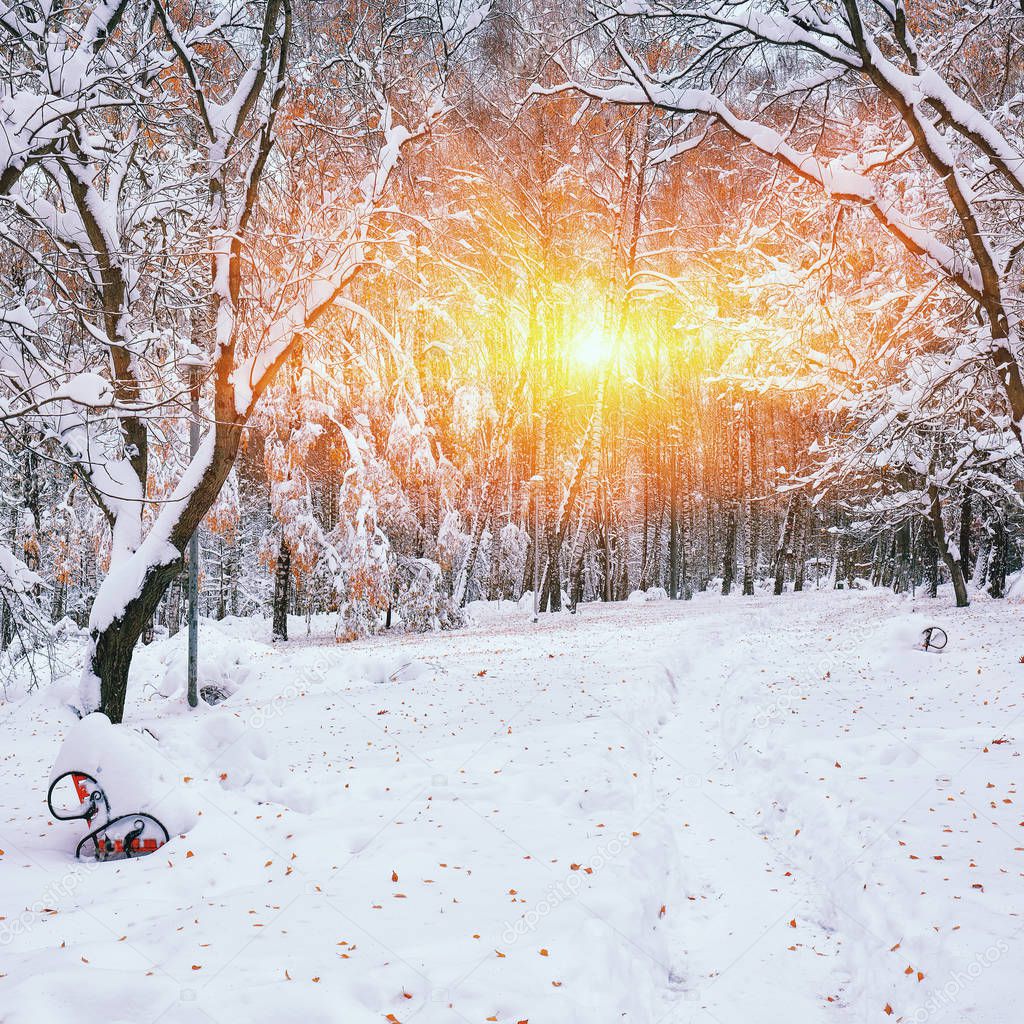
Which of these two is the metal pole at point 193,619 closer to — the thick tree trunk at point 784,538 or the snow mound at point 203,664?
the snow mound at point 203,664

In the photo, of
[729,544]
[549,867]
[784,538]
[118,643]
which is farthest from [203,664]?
[729,544]

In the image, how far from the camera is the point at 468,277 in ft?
60.5

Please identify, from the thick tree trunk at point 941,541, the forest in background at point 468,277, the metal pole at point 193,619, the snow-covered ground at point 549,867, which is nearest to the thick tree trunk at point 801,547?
the forest in background at point 468,277

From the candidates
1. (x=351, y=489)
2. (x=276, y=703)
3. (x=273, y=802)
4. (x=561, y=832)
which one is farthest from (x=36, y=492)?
(x=561, y=832)

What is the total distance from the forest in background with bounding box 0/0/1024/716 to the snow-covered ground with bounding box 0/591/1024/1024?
268 centimetres

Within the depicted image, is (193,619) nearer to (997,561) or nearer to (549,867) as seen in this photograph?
(549,867)

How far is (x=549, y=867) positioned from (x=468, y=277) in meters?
16.3

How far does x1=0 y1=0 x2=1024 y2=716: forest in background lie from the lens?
264 inches

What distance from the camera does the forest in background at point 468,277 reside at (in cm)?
671

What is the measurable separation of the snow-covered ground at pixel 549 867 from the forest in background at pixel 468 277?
2676mm

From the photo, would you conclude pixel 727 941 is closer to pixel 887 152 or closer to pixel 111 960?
pixel 111 960

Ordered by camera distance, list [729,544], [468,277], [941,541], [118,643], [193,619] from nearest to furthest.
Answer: [118,643]
[193,619]
[941,541]
[468,277]
[729,544]

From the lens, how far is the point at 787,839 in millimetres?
5762

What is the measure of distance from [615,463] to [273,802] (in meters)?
27.7
